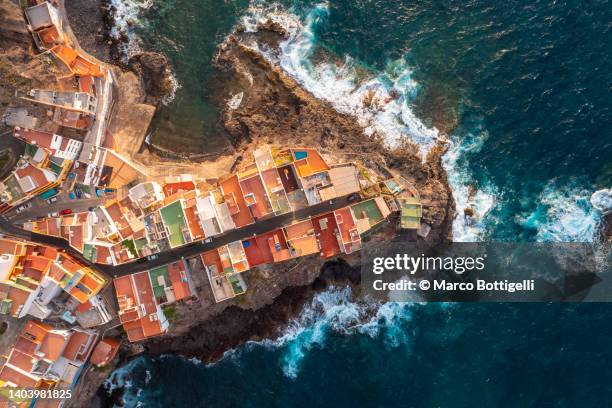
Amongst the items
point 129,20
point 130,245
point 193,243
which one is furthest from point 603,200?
point 129,20

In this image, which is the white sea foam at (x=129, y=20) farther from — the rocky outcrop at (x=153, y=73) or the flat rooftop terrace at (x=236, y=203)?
the flat rooftop terrace at (x=236, y=203)

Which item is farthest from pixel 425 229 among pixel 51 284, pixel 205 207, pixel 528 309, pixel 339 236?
pixel 51 284

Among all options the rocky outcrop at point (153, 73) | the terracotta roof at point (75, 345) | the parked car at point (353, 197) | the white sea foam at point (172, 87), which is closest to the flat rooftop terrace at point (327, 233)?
the parked car at point (353, 197)

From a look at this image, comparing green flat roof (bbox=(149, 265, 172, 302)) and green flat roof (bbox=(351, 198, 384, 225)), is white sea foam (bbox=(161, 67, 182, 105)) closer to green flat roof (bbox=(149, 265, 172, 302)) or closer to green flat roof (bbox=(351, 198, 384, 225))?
green flat roof (bbox=(149, 265, 172, 302))

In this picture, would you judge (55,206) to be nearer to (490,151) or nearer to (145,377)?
(145,377)

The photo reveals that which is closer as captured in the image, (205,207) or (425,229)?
(205,207)

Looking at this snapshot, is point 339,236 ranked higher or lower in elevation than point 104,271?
higher

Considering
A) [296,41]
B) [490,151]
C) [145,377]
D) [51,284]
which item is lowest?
[145,377]
